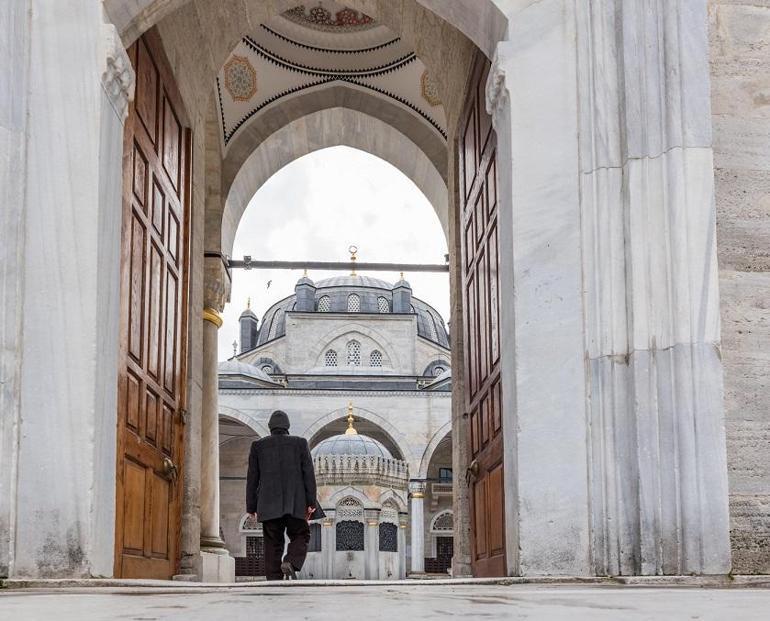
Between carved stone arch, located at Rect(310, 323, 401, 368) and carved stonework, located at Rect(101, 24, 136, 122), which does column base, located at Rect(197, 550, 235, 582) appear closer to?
carved stonework, located at Rect(101, 24, 136, 122)

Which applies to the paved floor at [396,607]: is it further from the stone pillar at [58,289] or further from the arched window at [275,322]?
the arched window at [275,322]

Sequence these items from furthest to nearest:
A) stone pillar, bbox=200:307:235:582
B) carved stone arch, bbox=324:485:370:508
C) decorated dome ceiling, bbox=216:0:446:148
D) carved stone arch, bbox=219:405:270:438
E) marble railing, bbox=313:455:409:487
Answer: carved stone arch, bbox=219:405:270:438, marble railing, bbox=313:455:409:487, carved stone arch, bbox=324:485:370:508, decorated dome ceiling, bbox=216:0:446:148, stone pillar, bbox=200:307:235:582

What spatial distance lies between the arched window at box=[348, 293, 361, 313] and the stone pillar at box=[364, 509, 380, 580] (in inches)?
1028

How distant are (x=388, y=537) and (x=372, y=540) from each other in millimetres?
912

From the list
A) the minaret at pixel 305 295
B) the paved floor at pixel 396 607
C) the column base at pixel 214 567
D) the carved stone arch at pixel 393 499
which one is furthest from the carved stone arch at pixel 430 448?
the paved floor at pixel 396 607

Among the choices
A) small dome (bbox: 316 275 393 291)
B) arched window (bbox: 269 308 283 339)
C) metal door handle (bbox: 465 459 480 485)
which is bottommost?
metal door handle (bbox: 465 459 480 485)

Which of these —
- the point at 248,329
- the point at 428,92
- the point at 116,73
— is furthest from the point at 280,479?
the point at 248,329

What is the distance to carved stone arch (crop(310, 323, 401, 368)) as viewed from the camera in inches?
2076

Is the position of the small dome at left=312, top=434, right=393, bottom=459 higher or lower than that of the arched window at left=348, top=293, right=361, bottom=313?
lower

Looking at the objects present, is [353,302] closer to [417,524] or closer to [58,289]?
[417,524]

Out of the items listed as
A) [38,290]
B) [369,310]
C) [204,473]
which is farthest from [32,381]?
[369,310]

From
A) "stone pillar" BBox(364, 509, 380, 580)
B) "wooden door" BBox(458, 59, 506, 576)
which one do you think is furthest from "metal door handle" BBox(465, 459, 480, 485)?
"stone pillar" BBox(364, 509, 380, 580)

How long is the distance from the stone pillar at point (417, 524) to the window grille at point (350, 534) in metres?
12.3

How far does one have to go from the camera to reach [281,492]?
6.71 metres
